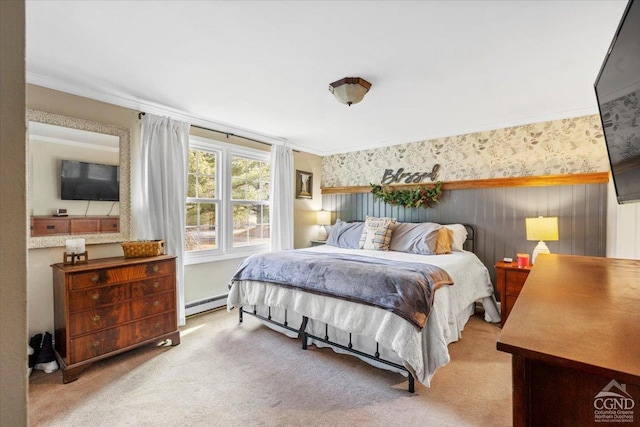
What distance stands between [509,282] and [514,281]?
0.05m

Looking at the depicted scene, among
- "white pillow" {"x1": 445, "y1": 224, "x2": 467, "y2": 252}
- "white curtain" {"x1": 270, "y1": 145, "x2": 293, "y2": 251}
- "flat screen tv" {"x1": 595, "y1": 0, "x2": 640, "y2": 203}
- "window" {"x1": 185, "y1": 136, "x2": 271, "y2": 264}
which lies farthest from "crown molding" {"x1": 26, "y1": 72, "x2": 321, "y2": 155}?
"flat screen tv" {"x1": 595, "y1": 0, "x2": 640, "y2": 203}

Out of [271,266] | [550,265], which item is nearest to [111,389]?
[271,266]

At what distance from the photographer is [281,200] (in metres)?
4.33

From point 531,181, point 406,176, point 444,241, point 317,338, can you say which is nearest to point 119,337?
point 317,338

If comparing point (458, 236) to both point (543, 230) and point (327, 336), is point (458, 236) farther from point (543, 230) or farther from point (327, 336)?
point (327, 336)

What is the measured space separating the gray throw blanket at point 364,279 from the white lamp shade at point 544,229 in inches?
49.5

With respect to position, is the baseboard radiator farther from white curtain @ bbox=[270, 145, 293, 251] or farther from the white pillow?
the white pillow

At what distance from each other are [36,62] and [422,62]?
283 centimetres

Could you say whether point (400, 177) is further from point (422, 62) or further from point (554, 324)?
point (554, 324)

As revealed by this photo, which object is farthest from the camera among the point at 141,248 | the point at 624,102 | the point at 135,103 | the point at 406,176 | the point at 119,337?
the point at 406,176

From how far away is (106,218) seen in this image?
2.68 meters

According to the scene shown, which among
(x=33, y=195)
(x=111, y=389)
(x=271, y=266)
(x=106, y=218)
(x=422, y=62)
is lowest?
(x=111, y=389)

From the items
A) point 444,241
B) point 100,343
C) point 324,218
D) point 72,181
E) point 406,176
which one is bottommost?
point 100,343

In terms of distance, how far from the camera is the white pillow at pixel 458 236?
3424mm
